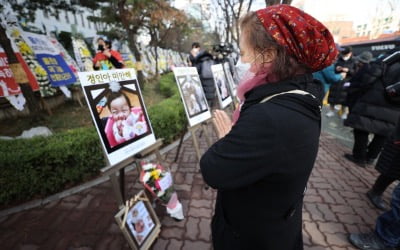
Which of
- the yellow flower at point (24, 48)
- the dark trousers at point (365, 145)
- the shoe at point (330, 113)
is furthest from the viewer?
the shoe at point (330, 113)

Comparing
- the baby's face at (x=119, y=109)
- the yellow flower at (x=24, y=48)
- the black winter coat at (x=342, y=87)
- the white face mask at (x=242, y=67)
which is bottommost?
the black winter coat at (x=342, y=87)

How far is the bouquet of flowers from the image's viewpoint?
2.45 m

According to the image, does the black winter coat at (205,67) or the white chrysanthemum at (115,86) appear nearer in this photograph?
the white chrysanthemum at (115,86)

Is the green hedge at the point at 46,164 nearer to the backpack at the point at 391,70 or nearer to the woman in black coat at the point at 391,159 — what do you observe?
the woman in black coat at the point at 391,159

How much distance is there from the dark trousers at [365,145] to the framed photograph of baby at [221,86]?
7.93 ft

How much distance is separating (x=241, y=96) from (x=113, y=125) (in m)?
1.32

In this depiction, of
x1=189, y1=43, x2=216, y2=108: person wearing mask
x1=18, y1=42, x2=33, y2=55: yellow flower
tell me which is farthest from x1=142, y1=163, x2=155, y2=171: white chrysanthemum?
x1=18, y1=42, x2=33, y2=55: yellow flower

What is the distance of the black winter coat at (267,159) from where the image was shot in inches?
32.1

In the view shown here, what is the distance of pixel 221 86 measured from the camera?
12.4ft

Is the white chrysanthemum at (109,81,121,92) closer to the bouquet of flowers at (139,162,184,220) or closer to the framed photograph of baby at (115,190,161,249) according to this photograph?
the bouquet of flowers at (139,162,184,220)

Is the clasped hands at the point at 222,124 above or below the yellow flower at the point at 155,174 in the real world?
above

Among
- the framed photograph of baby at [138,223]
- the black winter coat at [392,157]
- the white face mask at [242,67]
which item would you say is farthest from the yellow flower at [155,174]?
the black winter coat at [392,157]

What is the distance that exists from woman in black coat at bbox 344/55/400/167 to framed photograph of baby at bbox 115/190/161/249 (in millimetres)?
3564

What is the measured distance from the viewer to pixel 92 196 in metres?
3.05
